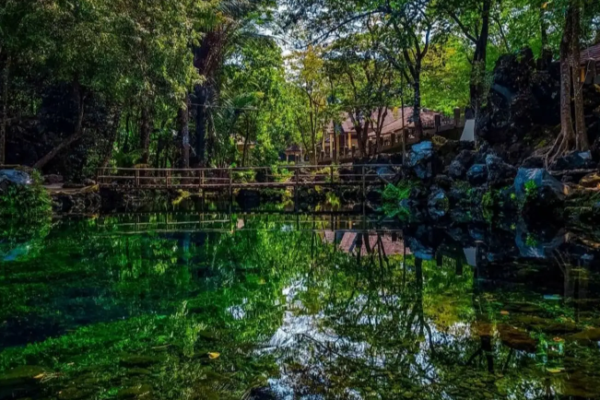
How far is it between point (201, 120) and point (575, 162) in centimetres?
1456

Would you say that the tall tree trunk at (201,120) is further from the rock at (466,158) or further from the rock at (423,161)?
the rock at (466,158)

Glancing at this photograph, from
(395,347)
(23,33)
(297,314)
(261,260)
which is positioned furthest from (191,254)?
(23,33)

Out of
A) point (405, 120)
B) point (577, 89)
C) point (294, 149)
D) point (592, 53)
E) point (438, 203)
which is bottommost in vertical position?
point (438, 203)

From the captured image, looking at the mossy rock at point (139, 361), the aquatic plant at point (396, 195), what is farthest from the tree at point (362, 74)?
the mossy rock at point (139, 361)

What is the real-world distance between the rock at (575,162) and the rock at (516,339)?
28.6ft

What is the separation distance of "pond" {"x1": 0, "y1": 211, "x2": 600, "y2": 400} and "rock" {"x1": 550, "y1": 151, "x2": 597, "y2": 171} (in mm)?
4377

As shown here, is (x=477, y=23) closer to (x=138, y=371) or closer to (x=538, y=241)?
(x=538, y=241)

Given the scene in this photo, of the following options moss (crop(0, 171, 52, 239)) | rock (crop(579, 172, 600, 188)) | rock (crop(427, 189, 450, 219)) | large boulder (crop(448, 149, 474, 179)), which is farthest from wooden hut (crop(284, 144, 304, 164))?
rock (crop(579, 172, 600, 188))

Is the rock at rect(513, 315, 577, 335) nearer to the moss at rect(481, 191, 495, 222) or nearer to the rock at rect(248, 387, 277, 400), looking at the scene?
the rock at rect(248, 387, 277, 400)

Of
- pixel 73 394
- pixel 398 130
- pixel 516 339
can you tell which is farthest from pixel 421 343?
pixel 398 130

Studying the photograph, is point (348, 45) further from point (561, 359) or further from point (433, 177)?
point (561, 359)

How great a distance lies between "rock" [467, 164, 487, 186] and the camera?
12781mm

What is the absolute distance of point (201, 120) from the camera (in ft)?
68.0

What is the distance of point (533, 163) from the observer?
476 inches
